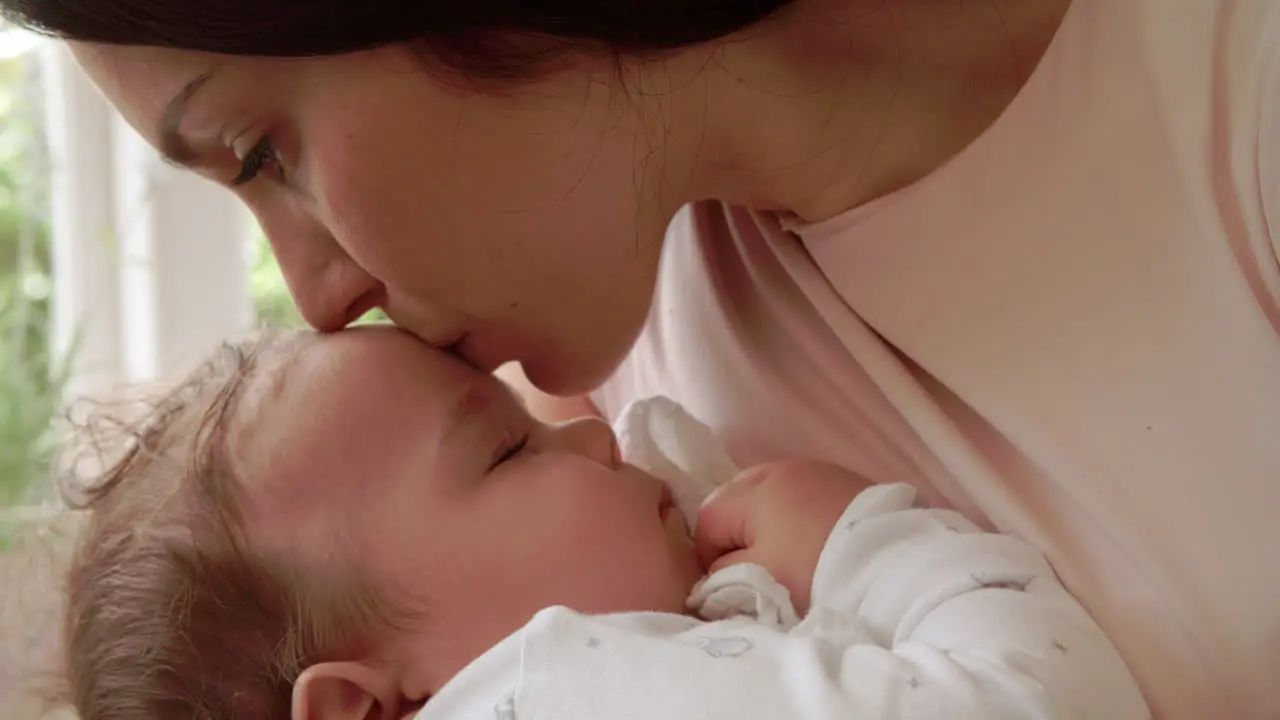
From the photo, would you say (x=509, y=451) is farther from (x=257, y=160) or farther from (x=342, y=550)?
(x=257, y=160)

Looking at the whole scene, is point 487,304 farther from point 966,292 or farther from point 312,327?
point 966,292

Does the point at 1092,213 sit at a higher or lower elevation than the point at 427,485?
higher

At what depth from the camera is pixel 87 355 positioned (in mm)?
2037

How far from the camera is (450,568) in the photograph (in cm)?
86

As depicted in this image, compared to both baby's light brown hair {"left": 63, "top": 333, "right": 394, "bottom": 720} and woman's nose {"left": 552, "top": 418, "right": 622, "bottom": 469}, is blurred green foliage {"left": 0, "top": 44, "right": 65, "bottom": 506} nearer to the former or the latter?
baby's light brown hair {"left": 63, "top": 333, "right": 394, "bottom": 720}

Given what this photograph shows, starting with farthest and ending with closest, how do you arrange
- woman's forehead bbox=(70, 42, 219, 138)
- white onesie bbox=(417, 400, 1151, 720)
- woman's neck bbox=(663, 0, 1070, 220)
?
woman's neck bbox=(663, 0, 1070, 220) → woman's forehead bbox=(70, 42, 219, 138) → white onesie bbox=(417, 400, 1151, 720)

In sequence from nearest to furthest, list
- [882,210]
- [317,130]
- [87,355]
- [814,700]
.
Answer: [814,700]
[317,130]
[882,210]
[87,355]

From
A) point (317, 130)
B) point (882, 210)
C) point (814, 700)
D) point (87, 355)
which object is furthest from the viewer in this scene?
point (87, 355)

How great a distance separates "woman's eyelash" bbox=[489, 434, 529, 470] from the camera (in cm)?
94

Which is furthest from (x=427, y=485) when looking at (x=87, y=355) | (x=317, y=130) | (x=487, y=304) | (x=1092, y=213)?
(x=87, y=355)

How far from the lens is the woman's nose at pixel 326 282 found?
0.94m

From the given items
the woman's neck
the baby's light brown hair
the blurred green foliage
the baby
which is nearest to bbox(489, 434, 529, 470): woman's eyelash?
the baby

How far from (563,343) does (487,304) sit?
80 millimetres

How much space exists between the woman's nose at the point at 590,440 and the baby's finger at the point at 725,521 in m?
0.09
